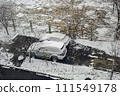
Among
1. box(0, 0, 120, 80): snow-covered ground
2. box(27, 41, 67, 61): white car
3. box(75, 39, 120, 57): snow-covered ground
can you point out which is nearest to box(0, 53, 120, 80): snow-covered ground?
box(0, 0, 120, 80): snow-covered ground

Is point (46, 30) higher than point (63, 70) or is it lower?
higher

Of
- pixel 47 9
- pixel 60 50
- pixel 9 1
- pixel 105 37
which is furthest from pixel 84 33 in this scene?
pixel 9 1

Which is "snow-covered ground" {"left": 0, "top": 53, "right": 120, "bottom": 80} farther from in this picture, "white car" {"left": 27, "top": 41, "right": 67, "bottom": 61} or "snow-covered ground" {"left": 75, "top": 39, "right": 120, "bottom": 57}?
"snow-covered ground" {"left": 75, "top": 39, "right": 120, "bottom": 57}

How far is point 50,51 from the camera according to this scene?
47.5 ft

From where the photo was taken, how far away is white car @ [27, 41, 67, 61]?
14273 millimetres

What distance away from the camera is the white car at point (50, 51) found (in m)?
14.3

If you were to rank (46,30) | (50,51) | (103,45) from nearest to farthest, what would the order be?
(50,51) < (103,45) < (46,30)

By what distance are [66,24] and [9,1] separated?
12.4 meters

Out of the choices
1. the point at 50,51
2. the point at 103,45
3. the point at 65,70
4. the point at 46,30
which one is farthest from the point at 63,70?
the point at 46,30

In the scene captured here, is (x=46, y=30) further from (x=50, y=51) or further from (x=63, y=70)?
(x=63, y=70)

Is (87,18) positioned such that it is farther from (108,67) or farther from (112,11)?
(108,67)

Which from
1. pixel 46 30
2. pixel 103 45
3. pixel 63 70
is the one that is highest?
pixel 46 30

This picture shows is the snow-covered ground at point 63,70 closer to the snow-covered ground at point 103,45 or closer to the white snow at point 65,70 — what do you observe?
the white snow at point 65,70

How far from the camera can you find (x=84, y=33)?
60.0ft
